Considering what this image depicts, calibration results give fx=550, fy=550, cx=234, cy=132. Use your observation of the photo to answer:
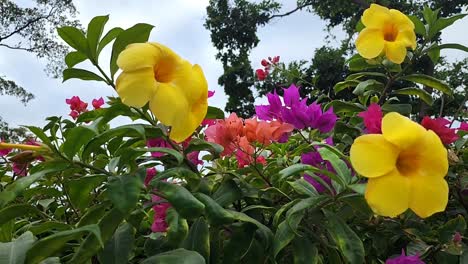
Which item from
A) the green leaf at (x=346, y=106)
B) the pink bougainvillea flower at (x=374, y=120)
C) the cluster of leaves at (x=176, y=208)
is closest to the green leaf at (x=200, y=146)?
the cluster of leaves at (x=176, y=208)

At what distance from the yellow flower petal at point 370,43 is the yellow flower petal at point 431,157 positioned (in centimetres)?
37

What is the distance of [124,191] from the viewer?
2.01ft

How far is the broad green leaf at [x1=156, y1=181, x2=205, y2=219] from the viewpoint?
608 millimetres

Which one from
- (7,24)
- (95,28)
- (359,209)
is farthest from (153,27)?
(7,24)

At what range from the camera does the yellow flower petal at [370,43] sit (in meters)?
0.99

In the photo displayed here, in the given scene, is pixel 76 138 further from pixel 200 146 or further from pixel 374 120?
pixel 374 120

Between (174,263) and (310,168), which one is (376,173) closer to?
(310,168)

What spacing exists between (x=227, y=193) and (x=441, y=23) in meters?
0.75

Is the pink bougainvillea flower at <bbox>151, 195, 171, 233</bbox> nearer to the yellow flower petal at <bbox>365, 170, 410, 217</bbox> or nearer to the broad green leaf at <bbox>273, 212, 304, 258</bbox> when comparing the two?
the broad green leaf at <bbox>273, 212, 304, 258</bbox>

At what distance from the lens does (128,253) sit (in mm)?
671

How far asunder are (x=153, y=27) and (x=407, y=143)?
349 mm

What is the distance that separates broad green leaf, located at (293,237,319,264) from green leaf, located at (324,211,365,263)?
3cm

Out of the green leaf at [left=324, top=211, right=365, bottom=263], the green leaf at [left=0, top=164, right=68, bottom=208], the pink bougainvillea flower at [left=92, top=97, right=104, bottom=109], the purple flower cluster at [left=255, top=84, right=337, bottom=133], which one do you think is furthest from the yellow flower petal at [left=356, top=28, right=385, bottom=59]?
the pink bougainvillea flower at [left=92, top=97, right=104, bottom=109]

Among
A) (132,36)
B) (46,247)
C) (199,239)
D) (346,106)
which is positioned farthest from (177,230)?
(346,106)
